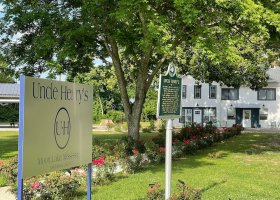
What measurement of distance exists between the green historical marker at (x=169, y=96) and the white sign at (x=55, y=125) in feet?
5.85

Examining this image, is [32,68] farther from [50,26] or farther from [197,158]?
[197,158]

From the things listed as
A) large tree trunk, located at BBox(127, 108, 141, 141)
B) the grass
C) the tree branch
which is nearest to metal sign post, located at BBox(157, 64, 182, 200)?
the grass

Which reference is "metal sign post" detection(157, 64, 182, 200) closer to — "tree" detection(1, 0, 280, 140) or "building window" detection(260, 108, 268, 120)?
"tree" detection(1, 0, 280, 140)

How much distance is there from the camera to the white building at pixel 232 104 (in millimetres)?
53625

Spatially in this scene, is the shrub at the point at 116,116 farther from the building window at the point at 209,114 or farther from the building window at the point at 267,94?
the building window at the point at 267,94

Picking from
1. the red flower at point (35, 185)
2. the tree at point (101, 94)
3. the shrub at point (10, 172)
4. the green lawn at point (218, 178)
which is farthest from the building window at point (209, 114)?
the red flower at point (35, 185)

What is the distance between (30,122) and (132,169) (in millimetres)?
9317

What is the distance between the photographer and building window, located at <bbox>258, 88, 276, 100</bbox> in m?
53.7

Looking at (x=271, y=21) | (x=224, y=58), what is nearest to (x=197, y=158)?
(x=224, y=58)

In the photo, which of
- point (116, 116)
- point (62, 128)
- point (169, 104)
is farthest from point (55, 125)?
point (116, 116)

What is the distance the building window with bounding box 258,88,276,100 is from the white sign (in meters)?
48.8

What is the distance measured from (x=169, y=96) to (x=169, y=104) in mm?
160

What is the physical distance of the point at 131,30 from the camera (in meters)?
18.8

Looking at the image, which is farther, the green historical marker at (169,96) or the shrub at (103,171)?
the shrub at (103,171)
